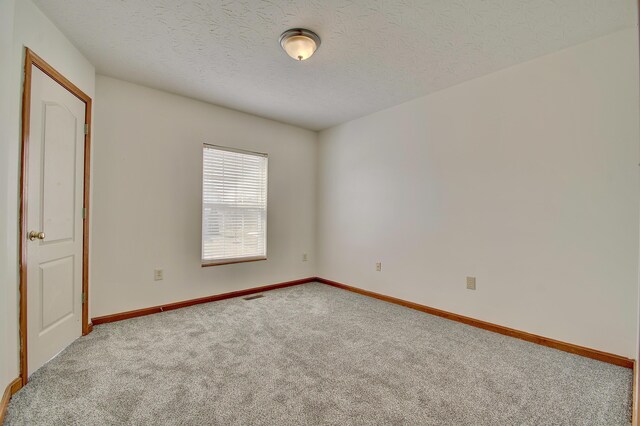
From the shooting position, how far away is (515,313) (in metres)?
2.64

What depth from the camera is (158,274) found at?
10.7 ft

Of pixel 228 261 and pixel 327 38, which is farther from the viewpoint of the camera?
pixel 228 261

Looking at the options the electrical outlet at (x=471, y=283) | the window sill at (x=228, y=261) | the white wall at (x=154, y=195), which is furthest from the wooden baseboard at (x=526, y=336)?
the white wall at (x=154, y=195)

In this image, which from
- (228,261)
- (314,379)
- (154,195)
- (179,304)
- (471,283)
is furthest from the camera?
(228,261)

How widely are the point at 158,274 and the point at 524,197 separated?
387 cm

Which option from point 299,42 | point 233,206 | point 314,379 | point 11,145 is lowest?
point 314,379

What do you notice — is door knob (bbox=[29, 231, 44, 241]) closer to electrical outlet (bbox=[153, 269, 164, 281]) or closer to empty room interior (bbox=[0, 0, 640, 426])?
empty room interior (bbox=[0, 0, 640, 426])

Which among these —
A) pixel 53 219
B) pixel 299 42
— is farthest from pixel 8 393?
pixel 299 42

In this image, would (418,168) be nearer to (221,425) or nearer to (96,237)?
(221,425)

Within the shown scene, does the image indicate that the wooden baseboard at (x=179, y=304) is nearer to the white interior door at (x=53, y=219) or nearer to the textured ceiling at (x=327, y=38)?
the white interior door at (x=53, y=219)

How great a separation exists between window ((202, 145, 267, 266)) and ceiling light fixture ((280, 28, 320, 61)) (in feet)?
6.20

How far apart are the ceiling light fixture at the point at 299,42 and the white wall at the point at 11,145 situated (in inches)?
64.2

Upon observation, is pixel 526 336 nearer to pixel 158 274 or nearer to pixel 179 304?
pixel 179 304

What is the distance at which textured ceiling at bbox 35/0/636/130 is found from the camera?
1935mm
